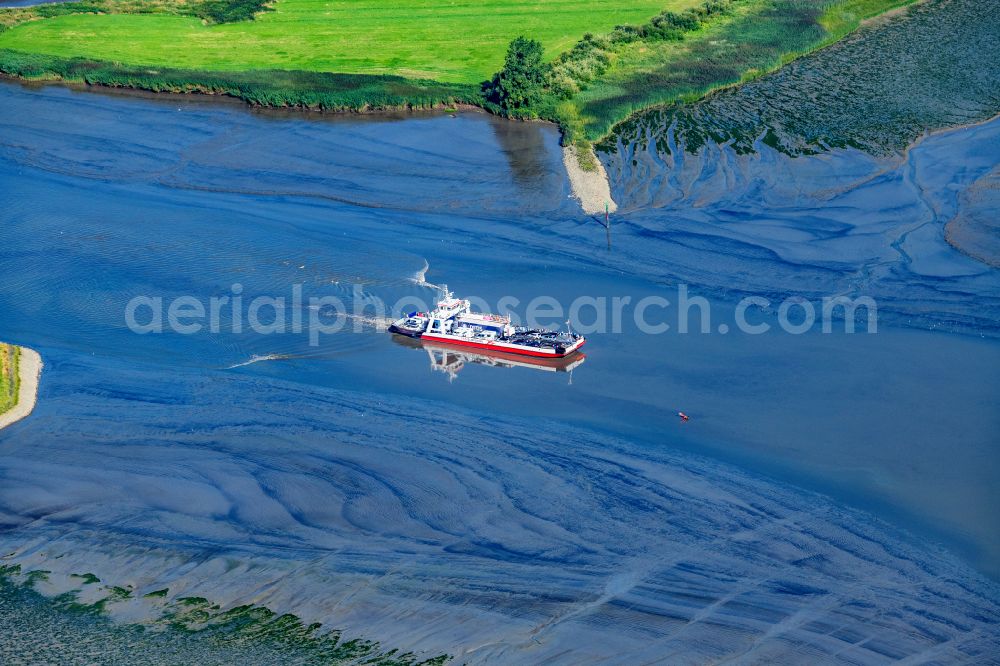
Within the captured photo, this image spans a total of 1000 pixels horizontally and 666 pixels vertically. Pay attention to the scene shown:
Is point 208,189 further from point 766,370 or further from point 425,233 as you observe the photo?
point 766,370

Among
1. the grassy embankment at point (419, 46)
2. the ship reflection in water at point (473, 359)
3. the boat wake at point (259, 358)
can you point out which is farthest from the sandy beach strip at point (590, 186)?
the boat wake at point (259, 358)

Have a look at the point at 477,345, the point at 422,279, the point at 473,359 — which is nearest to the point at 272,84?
the point at 422,279

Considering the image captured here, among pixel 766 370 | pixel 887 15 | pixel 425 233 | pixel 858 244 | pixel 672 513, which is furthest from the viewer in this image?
pixel 887 15

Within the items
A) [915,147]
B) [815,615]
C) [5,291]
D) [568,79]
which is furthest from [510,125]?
[815,615]

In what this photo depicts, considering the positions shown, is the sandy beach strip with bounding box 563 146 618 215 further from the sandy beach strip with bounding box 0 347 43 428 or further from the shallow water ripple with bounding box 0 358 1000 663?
the sandy beach strip with bounding box 0 347 43 428

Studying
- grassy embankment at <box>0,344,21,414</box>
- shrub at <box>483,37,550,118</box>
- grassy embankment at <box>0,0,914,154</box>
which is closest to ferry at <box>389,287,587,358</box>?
grassy embankment at <box>0,344,21,414</box>

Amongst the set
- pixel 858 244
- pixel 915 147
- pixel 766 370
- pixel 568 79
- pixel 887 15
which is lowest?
pixel 766 370

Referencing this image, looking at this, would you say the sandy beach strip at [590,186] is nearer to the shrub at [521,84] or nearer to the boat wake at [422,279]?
the shrub at [521,84]
